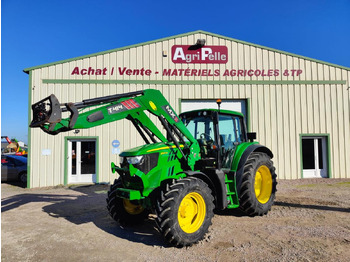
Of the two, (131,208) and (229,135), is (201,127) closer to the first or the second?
(229,135)

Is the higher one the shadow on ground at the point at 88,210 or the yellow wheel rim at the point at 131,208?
the yellow wheel rim at the point at 131,208

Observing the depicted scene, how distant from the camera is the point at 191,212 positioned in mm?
4398

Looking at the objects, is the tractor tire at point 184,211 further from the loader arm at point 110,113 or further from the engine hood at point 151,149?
the loader arm at point 110,113

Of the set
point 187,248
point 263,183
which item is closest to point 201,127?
point 263,183

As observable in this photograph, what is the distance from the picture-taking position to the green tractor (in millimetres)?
3959

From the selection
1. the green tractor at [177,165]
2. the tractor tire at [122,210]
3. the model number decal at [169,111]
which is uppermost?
the model number decal at [169,111]

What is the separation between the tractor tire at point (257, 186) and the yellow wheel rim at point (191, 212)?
1.32 metres

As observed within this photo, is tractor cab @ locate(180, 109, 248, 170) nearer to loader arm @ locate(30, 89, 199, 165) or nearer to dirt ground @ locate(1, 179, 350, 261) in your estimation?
loader arm @ locate(30, 89, 199, 165)

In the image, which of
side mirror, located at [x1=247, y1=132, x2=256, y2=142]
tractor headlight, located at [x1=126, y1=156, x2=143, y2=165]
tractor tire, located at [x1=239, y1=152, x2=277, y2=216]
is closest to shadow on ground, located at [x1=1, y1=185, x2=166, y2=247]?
tractor headlight, located at [x1=126, y1=156, x2=143, y2=165]

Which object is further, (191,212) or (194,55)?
(194,55)

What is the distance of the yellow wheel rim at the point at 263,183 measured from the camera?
6090mm

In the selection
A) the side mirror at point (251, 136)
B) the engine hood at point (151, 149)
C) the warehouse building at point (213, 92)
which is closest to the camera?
the engine hood at point (151, 149)

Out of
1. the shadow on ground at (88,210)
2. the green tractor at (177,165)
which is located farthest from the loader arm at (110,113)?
the shadow on ground at (88,210)

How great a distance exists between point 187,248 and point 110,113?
8.11 feet
